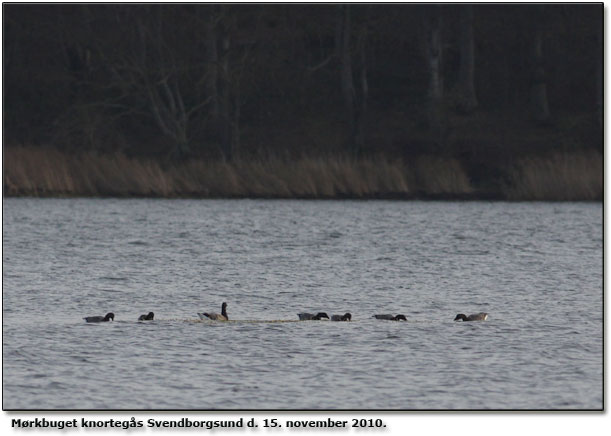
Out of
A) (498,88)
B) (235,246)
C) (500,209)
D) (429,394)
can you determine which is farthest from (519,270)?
(498,88)

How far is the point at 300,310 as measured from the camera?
667 inches

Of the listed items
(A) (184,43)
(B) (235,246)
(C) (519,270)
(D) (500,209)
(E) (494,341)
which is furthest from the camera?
(A) (184,43)

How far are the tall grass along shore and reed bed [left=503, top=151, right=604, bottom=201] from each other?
0.09 feet

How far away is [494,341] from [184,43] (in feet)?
103

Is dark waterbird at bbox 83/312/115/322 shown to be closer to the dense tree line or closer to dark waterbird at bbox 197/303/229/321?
dark waterbird at bbox 197/303/229/321

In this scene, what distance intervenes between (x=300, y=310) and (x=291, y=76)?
3297 centimetres

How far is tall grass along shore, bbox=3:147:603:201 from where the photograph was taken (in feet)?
115

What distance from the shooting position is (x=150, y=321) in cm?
1541

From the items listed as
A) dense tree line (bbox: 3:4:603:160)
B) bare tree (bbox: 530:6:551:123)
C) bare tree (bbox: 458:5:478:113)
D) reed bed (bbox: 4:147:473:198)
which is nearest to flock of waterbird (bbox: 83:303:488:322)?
reed bed (bbox: 4:147:473:198)

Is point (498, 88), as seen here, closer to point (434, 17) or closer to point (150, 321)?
point (434, 17)

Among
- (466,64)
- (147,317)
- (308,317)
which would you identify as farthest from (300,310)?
(466,64)

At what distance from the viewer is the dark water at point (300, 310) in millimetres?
11734

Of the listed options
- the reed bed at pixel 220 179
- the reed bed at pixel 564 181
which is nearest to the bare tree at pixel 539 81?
the reed bed at pixel 564 181

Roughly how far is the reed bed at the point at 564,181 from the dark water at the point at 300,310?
211 cm
